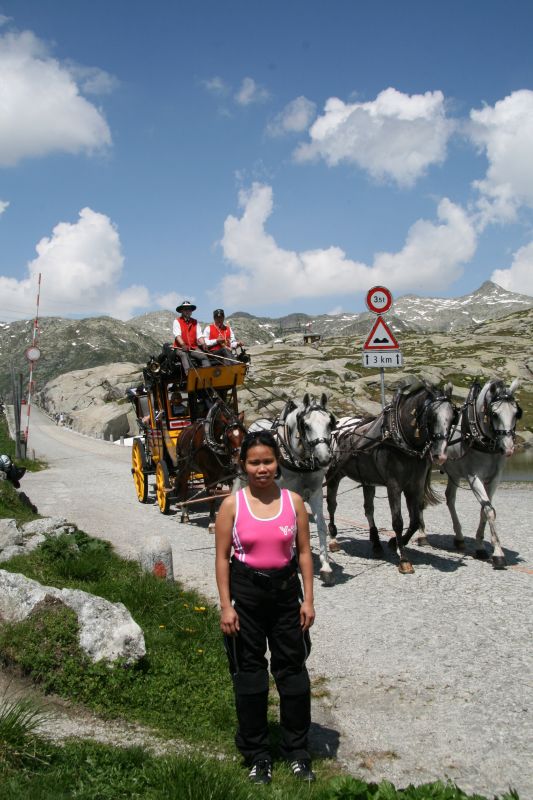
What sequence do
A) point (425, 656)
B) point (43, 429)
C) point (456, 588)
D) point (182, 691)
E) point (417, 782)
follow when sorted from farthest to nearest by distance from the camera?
point (43, 429) → point (456, 588) → point (425, 656) → point (182, 691) → point (417, 782)

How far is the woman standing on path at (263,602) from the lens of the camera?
404 cm

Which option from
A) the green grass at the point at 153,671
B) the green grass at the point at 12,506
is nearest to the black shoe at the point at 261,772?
the green grass at the point at 153,671

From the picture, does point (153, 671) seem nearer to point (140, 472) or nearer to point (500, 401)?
point (500, 401)

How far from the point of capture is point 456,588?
7582mm

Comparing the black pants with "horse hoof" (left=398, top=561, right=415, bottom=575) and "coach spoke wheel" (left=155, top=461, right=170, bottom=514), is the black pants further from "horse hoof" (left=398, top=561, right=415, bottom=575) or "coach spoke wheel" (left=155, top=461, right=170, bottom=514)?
"coach spoke wheel" (left=155, top=461, right=170, bottom=514)

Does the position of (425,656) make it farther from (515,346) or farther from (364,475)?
(515,346)

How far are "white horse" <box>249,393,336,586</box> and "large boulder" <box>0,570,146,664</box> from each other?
3.27 meters

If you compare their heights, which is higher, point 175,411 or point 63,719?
point 175,411

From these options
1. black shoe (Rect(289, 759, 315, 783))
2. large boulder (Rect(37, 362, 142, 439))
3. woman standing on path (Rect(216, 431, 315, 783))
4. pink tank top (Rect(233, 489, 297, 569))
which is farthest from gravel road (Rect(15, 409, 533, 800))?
large boulder (Rect(37, 362, 142, 439))

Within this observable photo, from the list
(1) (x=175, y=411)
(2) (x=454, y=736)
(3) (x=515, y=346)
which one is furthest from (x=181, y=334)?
(3) (x=515, y=346)

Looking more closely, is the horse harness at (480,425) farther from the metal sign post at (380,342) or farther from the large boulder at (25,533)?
the large boulder at (25,533)

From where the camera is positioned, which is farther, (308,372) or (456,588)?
(308,372)

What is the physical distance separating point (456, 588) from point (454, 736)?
3290 millimetres

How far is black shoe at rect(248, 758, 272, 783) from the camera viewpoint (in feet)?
12.4
